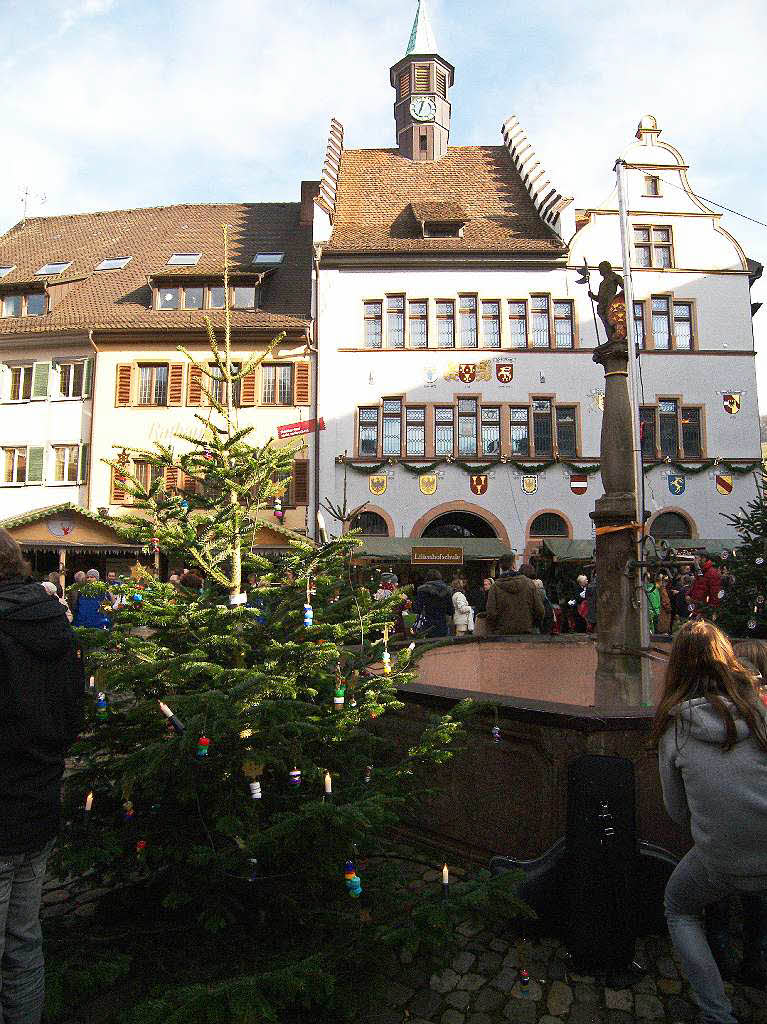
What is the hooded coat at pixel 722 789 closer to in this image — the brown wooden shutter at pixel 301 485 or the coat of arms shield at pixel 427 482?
the coat of arms shield at pixel 427 482

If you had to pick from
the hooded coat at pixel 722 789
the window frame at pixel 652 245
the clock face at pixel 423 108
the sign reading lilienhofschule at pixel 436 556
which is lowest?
the hooded coat at pixel 722 789

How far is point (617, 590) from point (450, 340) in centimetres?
2010

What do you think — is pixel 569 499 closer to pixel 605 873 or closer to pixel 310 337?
pixel 310 337

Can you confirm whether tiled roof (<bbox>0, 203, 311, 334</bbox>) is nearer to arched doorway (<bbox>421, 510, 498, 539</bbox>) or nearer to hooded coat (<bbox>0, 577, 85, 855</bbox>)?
arched doorway (<bbox>421, 510, 498, 539</bbox>)

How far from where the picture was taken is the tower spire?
110 feet

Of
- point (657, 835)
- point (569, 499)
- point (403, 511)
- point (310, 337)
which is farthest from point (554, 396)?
point (657, 835)

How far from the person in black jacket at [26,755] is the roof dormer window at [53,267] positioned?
Answer: 29823 mm

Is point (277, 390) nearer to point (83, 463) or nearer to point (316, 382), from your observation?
point (316, 382)

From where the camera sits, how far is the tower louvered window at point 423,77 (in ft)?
107

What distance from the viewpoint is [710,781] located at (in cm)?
275

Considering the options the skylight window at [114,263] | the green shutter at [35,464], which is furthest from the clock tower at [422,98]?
the green shutter at [35,464]

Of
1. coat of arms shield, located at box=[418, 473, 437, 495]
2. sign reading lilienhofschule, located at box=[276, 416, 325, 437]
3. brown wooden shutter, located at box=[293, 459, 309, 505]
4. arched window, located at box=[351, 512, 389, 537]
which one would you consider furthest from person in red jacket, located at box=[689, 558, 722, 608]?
brown wooden shutter, located at box=[293, 459, 309, 505]

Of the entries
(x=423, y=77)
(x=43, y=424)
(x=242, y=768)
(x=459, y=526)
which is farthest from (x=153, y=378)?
(x=242, y=768)

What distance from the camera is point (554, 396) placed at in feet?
82.0
